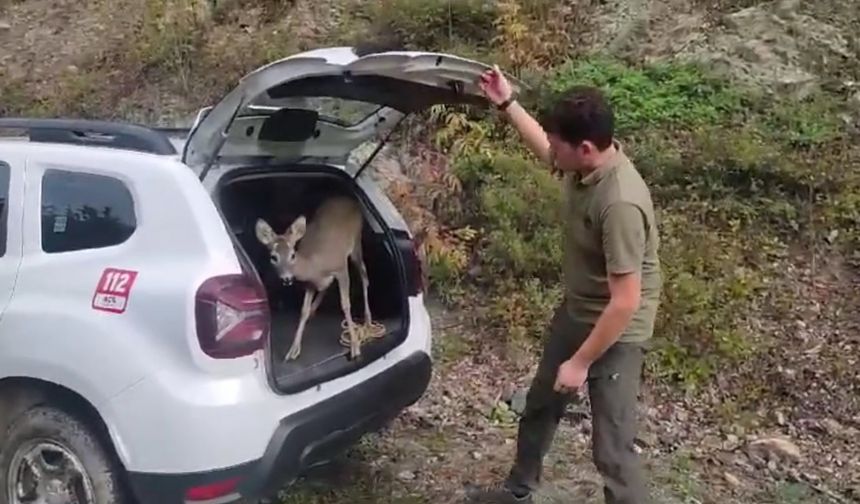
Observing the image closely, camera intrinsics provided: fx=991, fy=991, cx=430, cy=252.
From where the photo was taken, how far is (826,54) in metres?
7.84

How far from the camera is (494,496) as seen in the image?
15.5 feet

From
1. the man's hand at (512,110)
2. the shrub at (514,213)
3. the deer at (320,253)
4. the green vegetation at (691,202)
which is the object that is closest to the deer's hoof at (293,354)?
the deer at (320,253)

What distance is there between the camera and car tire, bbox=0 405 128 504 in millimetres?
3730

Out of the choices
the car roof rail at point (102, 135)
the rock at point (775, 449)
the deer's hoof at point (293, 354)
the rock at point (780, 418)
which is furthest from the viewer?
the rock at point (780, 418)

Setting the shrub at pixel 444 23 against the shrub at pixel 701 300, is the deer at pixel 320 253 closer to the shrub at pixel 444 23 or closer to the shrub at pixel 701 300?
the shrub at pixel 701 300

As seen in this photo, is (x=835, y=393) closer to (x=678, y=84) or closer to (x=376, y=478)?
(x=376, y=478)

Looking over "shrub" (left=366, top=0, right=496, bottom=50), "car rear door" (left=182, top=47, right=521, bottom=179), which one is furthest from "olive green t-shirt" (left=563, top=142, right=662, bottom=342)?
"shrub" (left=366, top=0, right=496, bottom=50)

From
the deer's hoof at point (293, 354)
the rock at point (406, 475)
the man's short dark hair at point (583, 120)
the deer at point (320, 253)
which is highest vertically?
the man's short dark hair at point (583, 120)

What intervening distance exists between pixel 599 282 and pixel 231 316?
4.66 feet

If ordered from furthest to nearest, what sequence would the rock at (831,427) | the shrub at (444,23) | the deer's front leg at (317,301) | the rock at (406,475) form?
1. the shrub at (444,23)
2. the rock at (831,427)
3. the rock at (406,475)
4. the deer's front leg at (317,301)

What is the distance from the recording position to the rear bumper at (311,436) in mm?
3584

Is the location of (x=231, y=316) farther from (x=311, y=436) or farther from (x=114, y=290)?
(x=311, y=436)

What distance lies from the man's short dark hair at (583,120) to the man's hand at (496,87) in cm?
50

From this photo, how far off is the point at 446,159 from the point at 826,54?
3.12 meters
